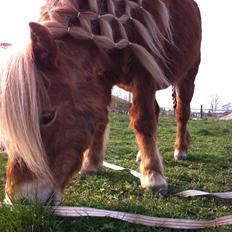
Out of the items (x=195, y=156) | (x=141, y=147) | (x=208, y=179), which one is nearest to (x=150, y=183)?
(x=141, y=147)

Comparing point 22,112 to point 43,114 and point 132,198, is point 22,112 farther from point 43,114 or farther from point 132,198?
point 132,198

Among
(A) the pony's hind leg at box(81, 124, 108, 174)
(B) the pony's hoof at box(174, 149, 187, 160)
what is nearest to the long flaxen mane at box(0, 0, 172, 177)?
(A) the pony's hind leg at box(81, 124, 108, 174)

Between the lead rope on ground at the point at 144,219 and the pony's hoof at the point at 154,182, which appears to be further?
the pony's hoof at the point at 154,182

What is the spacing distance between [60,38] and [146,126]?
1494 mm

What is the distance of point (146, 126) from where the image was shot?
468 centimetres

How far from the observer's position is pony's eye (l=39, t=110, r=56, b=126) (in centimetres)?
328

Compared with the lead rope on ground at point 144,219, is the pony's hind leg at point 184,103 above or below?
above

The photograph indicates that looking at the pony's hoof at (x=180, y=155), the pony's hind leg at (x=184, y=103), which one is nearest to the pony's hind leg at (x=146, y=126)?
the pony's hoof at (x=180, y=155)

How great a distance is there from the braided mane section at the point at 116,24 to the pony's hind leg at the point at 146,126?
0.21m

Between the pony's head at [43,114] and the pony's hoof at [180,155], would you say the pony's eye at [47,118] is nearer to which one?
the pony's head at [43,114]

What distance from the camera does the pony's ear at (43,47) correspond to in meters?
3.21

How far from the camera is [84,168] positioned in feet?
18.0

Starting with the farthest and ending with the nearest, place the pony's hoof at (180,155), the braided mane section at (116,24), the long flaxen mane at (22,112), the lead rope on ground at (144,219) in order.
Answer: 1. the pony's hoof at (180,155)
2. the braided mane section at (116,24)
3. the lead rope on ground at (144,219)
4. the long flaxen mane at (22,112)

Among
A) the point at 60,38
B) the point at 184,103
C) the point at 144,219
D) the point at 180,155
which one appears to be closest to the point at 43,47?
the point at 60,38
